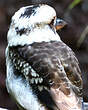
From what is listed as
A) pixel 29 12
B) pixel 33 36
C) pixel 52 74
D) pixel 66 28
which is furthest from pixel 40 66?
pixel 66 28

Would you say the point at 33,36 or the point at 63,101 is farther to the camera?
the point at 33,36

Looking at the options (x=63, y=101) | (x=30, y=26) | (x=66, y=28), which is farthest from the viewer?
(x=66, y=28)

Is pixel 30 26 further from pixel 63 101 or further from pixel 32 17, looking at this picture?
pixel 63 101

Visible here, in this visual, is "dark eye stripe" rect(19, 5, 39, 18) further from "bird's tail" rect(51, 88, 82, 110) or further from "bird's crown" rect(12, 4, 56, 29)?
"bird's tail" rect(51, 88, 82, 110)

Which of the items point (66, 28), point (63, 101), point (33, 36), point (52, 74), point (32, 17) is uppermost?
point (32, 17)

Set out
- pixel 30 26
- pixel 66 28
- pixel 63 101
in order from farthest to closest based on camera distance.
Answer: pixel 66 28 < pixel 30 26 < pixel 63 101

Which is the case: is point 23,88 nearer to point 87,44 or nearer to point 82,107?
point 82,107

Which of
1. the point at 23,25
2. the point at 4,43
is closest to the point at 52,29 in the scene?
the point at 23,25

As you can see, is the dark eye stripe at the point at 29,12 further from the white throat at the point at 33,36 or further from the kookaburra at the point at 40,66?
the white throat at the point at 33,36
